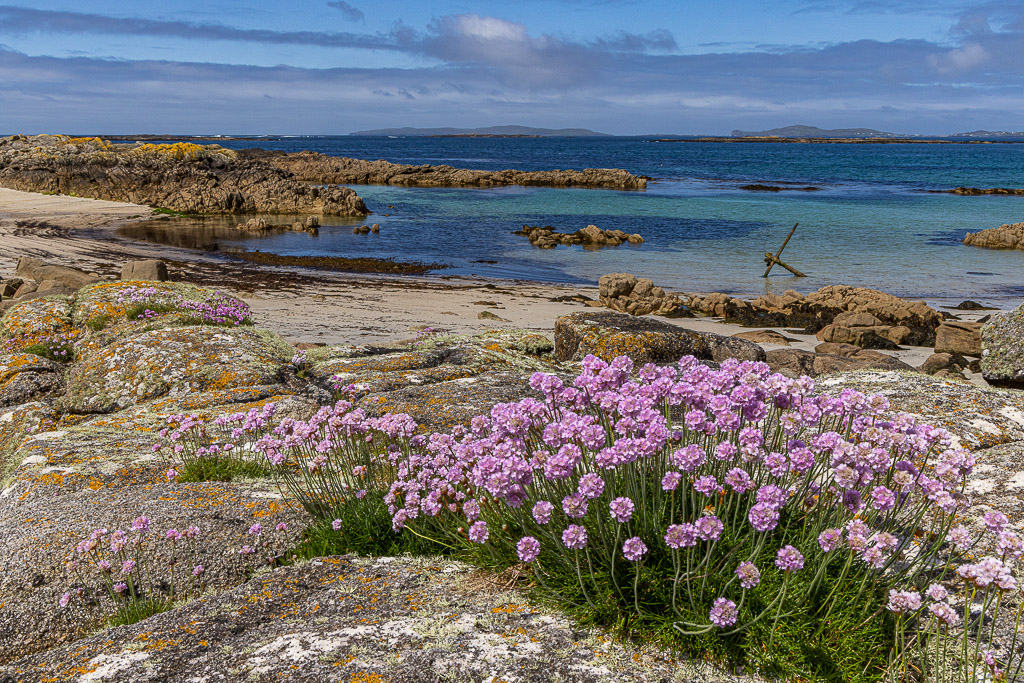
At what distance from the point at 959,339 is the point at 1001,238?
86.7 ft

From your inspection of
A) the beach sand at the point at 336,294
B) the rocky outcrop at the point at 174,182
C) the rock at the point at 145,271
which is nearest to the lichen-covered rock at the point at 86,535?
the beach sand at the point at 336,294

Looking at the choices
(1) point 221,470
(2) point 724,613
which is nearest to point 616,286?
(1) point 221,470

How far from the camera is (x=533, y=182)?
85.1 m

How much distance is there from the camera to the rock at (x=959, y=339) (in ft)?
50.6

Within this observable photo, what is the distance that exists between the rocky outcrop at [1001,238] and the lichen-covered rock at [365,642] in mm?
42249

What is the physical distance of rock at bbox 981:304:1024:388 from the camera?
11742 millimetres

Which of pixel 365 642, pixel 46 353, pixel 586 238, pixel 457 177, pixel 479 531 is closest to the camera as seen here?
pixel 365 642

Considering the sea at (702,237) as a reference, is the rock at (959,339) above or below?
below

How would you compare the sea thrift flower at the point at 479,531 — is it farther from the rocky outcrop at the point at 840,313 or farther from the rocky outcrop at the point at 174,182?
the rocky outcrop at the point at 174,182

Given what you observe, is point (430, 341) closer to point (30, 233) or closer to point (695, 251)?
point (695, 251)

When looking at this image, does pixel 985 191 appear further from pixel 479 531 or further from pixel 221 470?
pixel 479 531

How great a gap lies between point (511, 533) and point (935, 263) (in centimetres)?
3487

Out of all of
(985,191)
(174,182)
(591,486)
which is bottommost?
(591,486)

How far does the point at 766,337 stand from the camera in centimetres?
1775
